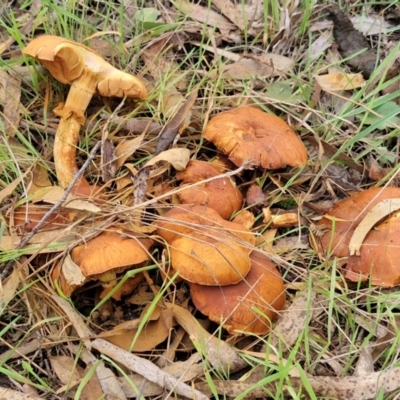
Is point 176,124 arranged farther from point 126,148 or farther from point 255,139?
point 255,139

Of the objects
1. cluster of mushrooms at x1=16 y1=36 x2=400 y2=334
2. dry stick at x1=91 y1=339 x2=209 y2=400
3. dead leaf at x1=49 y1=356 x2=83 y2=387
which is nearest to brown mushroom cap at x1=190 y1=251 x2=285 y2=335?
cluster of mushrooms at x1=16 y1=36 x2=400 y2=334

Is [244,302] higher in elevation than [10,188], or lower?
lower

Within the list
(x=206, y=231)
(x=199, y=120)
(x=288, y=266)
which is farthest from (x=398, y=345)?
(x=199, y=120)

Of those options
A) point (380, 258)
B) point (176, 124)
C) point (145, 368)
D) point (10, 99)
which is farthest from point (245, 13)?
point (145, 368)

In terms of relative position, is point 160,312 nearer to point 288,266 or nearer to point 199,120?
point 288,266

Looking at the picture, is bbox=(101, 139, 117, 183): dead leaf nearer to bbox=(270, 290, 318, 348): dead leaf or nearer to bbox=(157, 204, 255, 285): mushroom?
bbox=(157, 204, 255, 285): mushroom

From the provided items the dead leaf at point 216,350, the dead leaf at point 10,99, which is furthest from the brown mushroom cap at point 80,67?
the dead leaf at point 216,350
